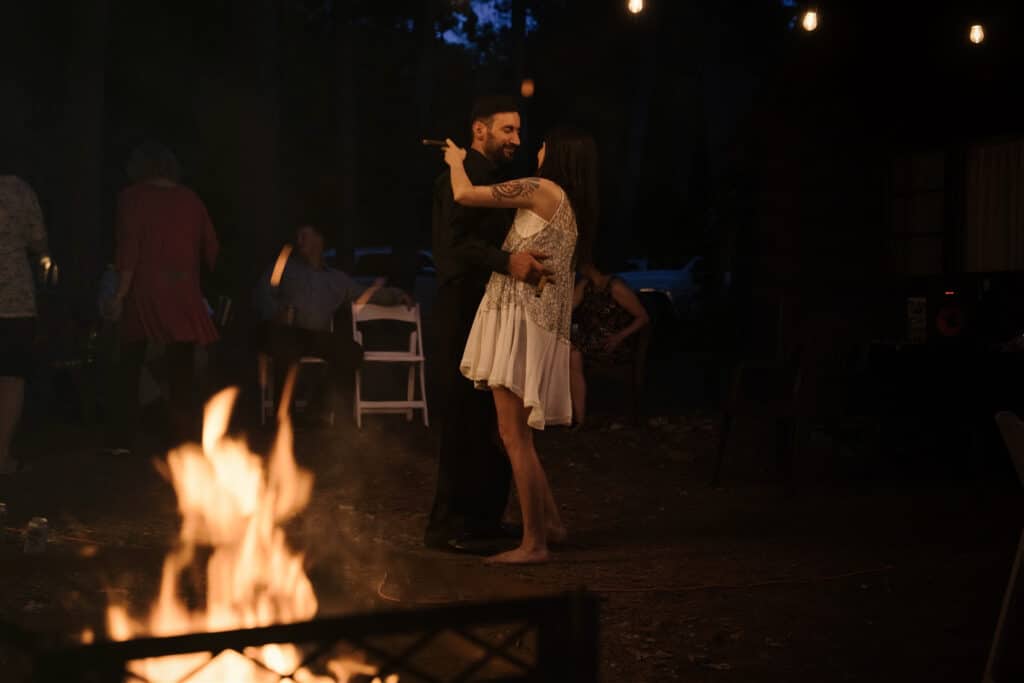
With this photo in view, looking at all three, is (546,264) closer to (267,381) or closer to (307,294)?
(307,294)

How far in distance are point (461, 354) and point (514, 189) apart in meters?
1.02

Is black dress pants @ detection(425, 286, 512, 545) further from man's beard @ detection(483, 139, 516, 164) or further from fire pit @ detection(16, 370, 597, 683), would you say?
fire pit @ detection(16, 370, 597, 683)

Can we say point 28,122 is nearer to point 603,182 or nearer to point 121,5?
point 121,5

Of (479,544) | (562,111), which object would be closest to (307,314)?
(479,544)

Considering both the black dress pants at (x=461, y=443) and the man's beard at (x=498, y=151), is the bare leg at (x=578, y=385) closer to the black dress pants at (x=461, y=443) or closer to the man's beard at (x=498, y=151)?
the black dress pants at (x=461, y=443)

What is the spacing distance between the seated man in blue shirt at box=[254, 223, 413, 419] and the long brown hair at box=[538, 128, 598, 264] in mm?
5276

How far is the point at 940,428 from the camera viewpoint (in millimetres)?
10086

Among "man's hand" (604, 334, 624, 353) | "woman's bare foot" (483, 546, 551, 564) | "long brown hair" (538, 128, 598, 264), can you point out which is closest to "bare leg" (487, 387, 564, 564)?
"woman's bare foot" (483, 546, 551, 564)

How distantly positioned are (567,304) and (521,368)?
384 millimetres

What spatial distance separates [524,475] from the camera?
584 centimetres

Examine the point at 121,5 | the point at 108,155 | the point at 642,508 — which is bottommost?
the point at 642,508

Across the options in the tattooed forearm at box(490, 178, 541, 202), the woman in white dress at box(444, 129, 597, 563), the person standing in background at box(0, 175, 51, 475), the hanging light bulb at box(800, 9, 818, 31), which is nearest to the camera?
the tattooed forearm at box(490, 178, 541, 202)

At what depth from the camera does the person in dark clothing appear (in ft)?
19.9

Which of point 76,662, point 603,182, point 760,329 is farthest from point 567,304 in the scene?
point 603,182
